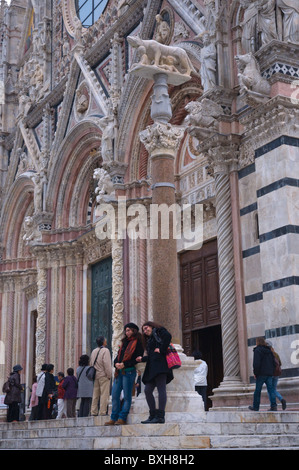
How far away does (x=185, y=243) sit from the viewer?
13000 millimetres

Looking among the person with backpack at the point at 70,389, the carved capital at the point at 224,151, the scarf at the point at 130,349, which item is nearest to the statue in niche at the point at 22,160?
the person with backpack at the point at 70,389

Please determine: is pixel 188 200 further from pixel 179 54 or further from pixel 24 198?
pixel 24 198

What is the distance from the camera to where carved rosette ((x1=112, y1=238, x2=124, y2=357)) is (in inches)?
541

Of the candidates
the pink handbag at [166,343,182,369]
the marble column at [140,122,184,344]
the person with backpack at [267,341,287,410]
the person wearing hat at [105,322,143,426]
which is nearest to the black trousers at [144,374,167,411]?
the pink handbag at [166,343,182,369]

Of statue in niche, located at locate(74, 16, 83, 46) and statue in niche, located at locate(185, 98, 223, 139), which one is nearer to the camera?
statue in niche, located at locate(185, 98, 223, 139)

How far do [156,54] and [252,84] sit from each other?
182 centimetres

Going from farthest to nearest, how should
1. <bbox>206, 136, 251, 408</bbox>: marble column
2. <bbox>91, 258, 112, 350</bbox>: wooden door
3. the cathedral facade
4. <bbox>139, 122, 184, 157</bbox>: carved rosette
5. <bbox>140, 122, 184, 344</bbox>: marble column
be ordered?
1. <bbox>91, 258, 112, 350</bbox>: wooden door
2. <bbox>206, 136, 251, 408</bbox>: marble column
3. the cathedral facade
4. <bbox>139, 122, 184, 157</bbox>: carved rosette
5. <bbox>140, 122, 184, 344</bbox>: marble column

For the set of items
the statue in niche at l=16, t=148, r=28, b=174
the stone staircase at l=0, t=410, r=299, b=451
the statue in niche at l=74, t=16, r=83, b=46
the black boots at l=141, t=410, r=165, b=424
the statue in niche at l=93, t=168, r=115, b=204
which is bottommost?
the stone staircase at l=0, t=410, r=299, b=451

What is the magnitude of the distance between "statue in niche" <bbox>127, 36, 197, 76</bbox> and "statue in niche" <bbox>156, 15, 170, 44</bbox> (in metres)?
5.25

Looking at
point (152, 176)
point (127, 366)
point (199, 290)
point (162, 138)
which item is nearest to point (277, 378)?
point (127, 366)

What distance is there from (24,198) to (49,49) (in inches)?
185

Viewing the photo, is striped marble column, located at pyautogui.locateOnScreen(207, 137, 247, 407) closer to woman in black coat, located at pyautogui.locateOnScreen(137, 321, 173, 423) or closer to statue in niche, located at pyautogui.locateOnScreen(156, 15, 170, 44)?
woman in black coat, located at pyautogui.locateOnScreen(137, 321, 173, 423)
